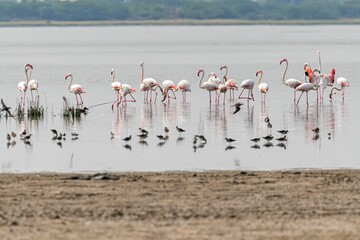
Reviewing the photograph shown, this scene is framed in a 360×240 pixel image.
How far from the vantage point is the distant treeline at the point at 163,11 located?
138 m

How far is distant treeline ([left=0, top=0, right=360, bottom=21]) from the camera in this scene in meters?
138

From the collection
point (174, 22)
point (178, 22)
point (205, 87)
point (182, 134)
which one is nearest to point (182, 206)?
point (182, 134)

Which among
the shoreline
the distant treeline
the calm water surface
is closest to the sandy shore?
the calm water surface

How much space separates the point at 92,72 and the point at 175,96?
1217 centimetres

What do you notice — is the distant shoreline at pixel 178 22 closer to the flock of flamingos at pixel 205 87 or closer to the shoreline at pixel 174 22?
the shoreline at pixel 174 22

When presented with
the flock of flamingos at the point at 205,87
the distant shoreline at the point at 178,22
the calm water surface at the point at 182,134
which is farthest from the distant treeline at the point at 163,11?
the flock of flamingos at the point at 205,87

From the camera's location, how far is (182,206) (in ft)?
32.0

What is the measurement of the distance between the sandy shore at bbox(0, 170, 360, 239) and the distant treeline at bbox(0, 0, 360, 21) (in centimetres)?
12487

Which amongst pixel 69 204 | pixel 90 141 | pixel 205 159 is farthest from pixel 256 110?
pixel 69 204

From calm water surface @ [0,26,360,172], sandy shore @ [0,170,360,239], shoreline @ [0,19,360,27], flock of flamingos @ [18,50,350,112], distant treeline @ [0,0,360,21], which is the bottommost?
sandy shore @ [0,170,360,239]

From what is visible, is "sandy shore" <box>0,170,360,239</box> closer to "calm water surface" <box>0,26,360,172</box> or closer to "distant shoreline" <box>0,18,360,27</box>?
"calm water surface" <box>0,26,360,172</box>

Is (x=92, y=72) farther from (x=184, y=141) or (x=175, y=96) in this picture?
(x=184, y=141)

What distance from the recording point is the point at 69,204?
9922 millimetres

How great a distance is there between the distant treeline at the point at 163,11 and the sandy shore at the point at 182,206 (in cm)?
12487
